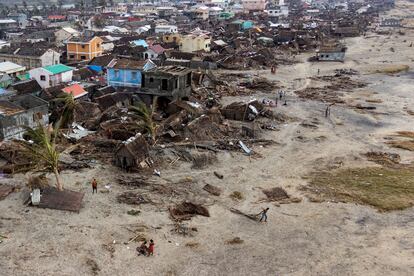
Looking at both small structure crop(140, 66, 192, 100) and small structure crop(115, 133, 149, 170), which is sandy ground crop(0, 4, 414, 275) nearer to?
small structure crop(115, 133, 149, 170)

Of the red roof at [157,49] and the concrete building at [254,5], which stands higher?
the concrete building at [254,5]

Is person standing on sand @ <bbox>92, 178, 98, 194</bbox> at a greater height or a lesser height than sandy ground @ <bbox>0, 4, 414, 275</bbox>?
greater

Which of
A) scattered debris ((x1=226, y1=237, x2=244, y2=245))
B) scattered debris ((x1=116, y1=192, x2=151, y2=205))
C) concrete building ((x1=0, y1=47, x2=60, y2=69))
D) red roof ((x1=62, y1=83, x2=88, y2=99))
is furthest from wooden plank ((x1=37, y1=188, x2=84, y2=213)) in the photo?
concrete building ((x1=0, y1=47, x2=60, y2=69))

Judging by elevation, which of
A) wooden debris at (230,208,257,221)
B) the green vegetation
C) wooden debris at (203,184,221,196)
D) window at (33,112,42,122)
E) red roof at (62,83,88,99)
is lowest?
wooden debris at (230,208,257,221)

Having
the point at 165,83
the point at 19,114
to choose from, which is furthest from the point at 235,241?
the point at 165,83

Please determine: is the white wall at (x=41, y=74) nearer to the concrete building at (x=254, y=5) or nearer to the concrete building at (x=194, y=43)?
the concrete building at (x=194, y=43)

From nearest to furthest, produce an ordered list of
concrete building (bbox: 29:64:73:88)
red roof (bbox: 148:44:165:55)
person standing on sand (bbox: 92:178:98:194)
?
person standing on sand (bbox: 92:178:98:194), concrete building (bbox: 29:64:73:88), red roof (bbox: 148:44:165:55)

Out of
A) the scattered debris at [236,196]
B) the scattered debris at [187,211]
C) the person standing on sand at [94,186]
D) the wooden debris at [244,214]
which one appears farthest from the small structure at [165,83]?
the wooden debris at [244,214]

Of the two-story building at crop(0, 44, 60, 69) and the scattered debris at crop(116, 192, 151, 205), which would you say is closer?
the scattered debris at crop(116, 192, 151, 205)
